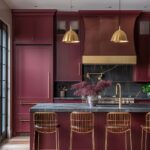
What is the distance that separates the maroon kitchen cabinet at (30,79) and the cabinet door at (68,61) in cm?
26

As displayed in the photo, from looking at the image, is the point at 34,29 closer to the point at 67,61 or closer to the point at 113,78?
the point at 67,61

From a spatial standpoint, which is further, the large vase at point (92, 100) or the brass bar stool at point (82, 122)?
the large vase at point (92, 100)

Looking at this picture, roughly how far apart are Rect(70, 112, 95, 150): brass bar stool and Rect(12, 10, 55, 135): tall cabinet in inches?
107

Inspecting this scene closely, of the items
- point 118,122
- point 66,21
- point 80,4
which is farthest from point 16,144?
point 80,4

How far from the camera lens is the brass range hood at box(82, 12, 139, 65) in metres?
8.15

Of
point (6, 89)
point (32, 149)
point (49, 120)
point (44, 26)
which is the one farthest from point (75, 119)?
point (44, 26)

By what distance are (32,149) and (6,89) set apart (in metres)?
2.50

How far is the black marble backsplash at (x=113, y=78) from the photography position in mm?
8539

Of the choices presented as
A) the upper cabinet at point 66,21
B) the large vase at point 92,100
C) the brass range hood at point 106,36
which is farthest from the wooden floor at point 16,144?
the upper cabinet at point 66,21

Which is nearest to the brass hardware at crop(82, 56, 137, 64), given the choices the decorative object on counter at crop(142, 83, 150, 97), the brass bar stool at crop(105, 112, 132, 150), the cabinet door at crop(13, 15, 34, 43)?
the decorative object on counter at crop(142, 83, 150, 97)

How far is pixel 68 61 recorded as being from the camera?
328 inches

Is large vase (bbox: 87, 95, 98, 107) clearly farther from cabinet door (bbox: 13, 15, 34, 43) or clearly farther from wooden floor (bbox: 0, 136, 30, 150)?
cabinet door (bbox: 13, 15, 34, 43)

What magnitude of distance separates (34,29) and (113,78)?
2302mm

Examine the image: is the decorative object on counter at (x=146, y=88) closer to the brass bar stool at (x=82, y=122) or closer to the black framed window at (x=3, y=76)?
the brass bar stool at (x=82, y=122)
